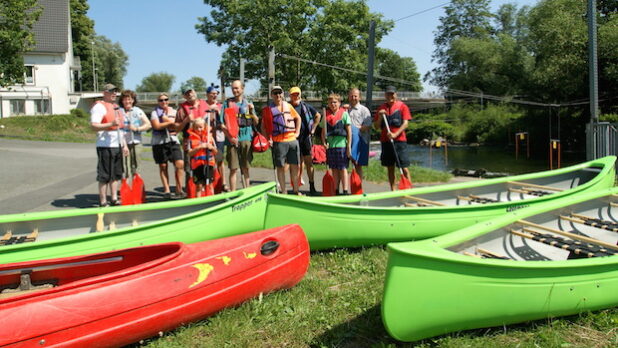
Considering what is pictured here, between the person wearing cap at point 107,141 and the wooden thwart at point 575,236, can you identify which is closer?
the wooden thwart at point 575,236

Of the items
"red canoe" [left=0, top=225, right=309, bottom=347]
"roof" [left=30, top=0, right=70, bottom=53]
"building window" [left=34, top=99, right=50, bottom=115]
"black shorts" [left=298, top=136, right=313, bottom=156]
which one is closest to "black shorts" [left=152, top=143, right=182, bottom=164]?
"black shorts" [left=298, top=136, right=313, bottom=156]

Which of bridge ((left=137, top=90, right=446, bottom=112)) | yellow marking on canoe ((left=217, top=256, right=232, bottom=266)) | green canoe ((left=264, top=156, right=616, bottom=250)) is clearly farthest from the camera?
bridge ((left=137, top=90, right=446, bottom=112))

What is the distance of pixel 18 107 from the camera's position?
38.8 metres

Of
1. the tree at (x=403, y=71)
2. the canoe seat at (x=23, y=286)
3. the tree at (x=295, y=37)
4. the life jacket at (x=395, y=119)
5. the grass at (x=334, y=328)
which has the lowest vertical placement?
the grass at (x=334, y=328)

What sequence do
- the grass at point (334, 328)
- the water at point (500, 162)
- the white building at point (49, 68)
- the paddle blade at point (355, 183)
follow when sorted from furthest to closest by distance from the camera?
1. the white building at point (49, 68)
2. the water at point (500, 162)
3. the paddle blade at point (355, 183)
4. the grass at point (334, 328)

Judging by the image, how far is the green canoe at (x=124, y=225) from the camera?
12.7 feet

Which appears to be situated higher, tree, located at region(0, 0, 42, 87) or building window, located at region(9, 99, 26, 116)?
tree, located at region(0, 0, 42, 87)

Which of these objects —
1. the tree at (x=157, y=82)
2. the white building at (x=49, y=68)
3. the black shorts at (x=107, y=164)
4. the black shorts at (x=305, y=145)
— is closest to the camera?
the black shorts at (x=107, y=164)

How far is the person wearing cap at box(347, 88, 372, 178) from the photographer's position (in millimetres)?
7459

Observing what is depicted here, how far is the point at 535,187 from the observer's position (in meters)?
6.43

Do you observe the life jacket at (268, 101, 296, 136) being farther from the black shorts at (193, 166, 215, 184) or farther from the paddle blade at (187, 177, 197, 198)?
the paddle blade at (187, 177, 197, 198)

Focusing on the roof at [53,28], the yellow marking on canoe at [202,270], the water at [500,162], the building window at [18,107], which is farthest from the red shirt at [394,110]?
A: the roof at [53,28]

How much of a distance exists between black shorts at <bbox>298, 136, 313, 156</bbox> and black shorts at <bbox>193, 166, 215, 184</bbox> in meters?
1.68

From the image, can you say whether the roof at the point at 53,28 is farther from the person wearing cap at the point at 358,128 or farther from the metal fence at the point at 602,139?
the metal fence at the point at 602,139
